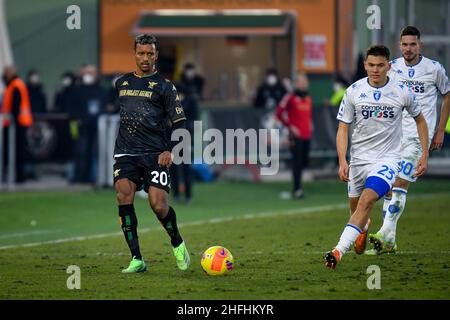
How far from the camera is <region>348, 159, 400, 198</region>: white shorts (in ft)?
39.0

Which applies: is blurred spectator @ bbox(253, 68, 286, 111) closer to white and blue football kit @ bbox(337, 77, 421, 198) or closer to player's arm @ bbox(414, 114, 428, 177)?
player's arm @ bbox(414, 114, 428, 177)

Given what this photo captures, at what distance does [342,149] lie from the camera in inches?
468

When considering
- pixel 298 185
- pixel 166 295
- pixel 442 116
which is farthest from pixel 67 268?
pixel 298 185

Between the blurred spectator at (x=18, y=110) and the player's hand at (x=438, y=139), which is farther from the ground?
the player's hand at (x=438, y=139)

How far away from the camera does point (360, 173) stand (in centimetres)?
1223

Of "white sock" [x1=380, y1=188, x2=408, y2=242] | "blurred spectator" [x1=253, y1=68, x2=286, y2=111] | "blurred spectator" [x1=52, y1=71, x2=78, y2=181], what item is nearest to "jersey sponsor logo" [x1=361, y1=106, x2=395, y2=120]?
"white sock" [x1=380, y1=188, x2=408, y2=242]

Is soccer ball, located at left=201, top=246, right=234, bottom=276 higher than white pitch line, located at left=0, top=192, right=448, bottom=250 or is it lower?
higher

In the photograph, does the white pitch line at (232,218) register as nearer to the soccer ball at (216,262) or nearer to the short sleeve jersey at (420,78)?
the soccer ball at (216,262)

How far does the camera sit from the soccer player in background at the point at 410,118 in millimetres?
13344

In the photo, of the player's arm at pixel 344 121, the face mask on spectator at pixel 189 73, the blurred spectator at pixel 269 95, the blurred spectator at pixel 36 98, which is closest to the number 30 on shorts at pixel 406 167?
the player's arm at pixel 344 121

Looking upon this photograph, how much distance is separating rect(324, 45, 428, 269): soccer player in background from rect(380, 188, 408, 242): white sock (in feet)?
3.47

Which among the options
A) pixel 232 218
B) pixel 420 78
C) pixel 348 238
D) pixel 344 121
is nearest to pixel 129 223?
pixel 348 238

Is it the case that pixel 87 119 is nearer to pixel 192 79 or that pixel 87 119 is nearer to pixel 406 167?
pixel 192 79

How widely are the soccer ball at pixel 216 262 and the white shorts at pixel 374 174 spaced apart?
61.1 inches
